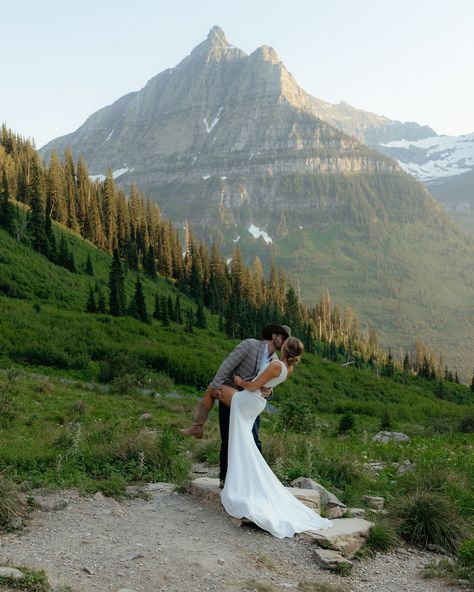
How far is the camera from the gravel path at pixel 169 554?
22.8 ft

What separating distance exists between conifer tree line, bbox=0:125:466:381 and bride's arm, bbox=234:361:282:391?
5165cm

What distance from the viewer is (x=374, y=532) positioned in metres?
9.02

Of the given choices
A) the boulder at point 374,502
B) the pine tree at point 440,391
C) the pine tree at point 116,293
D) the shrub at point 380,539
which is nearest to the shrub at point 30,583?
the shrub at point 380,539

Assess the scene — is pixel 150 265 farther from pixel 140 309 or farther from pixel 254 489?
pixel 254 489

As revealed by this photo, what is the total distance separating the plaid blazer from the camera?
382 inches

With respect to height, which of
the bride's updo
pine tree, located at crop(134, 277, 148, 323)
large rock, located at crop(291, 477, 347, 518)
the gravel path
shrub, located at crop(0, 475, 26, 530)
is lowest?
pine tree, located at crop(134, 277, 148, 323)

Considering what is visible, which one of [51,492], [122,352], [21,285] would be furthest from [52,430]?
[21,285]

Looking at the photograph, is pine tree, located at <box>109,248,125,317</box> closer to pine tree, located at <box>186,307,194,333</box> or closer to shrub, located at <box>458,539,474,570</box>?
pine tree, located at <box>186,307,194,333</box>

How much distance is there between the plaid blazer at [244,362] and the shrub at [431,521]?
12.0 feet

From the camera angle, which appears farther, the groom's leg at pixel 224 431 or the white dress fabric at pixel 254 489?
the groom's leg at pixel 224 431

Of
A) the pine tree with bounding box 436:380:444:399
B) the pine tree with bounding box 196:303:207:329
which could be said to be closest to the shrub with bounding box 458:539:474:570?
the pine tree with bounding box 196:303:207:329

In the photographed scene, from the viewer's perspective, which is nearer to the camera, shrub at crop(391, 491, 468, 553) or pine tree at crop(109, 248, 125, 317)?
shrub at crop(391, 491, 468, 553)

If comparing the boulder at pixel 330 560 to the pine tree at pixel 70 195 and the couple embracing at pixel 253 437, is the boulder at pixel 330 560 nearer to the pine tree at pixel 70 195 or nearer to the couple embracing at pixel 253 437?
the couple embracing at pixel 253 437

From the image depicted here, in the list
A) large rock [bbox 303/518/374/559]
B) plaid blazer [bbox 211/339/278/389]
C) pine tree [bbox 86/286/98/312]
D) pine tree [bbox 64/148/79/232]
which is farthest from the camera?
pine tree [bbox 64/148/79/232]
